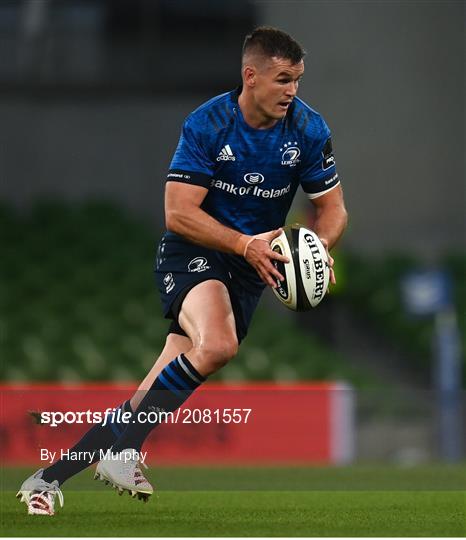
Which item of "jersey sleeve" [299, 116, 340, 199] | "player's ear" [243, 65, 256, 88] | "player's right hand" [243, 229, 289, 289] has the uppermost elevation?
"player's ear" [243, 65, 256, 88]

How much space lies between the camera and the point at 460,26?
15914mm

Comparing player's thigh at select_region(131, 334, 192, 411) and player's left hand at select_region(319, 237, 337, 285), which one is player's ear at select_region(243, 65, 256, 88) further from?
player's thigh at select_region(131, 334, 192, 411)

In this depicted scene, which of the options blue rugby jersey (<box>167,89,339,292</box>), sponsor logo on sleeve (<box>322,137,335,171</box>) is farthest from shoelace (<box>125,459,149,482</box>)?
sponsor logo on sleeve (<box>322,137,335,171</box>)

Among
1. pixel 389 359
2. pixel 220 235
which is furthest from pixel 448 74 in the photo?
pixel 220 235

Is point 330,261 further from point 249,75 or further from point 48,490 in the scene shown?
point 48,490

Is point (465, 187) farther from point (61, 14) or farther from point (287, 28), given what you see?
point (61, 14)

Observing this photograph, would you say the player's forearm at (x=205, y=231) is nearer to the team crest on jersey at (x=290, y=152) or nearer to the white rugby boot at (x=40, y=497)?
the team crest on jersey at (x=290, y=152)

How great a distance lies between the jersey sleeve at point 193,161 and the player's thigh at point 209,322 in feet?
1.52

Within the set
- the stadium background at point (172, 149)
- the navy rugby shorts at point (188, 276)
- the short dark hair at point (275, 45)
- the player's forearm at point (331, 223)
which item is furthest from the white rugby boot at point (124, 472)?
the stadium background at point (172, 149)

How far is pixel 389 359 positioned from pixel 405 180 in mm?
2282

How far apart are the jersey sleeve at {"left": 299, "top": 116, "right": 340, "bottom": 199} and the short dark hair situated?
1.26 ft

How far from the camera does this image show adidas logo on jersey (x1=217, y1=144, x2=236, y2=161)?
5738 mm

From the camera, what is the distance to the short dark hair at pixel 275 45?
5.64 m

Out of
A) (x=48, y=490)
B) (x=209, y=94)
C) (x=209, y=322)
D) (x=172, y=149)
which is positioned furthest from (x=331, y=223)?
(x=209, y=94)
